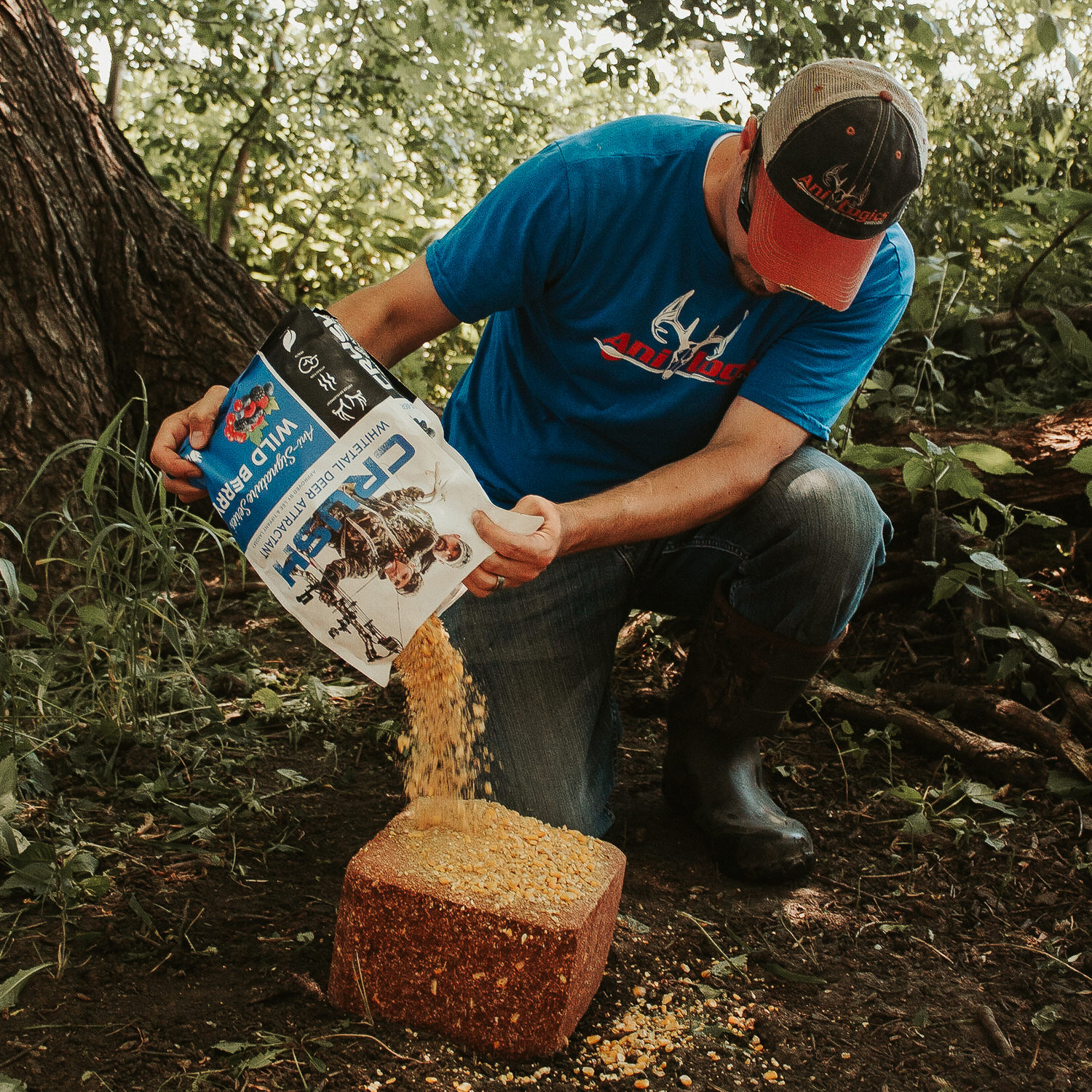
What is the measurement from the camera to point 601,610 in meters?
1.83

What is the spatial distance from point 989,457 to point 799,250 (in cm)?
87

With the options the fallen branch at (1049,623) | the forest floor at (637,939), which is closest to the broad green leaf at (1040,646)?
the fallen branch at (1049,623)

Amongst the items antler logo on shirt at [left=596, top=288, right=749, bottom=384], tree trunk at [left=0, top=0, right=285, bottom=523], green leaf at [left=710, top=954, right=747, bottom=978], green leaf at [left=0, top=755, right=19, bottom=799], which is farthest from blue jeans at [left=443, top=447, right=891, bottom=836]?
tree trunk at [left=0, top=0, right=285, bottom=523]

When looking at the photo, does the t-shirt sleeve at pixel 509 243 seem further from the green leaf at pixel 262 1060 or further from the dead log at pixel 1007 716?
the dead log at pixel 1007 716

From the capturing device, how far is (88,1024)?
4.09 feet

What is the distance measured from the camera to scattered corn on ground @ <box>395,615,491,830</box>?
1470 millimetres

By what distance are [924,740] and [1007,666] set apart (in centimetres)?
23

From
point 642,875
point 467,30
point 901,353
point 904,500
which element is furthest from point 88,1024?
point 467,30

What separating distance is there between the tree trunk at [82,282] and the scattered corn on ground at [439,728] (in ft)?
4.08

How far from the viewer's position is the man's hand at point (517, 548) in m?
1.27

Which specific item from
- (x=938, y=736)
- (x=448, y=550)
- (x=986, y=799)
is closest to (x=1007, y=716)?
(x=938, y=736)

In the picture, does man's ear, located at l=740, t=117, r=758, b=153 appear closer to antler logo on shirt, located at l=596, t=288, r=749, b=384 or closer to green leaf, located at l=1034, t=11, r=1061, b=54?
antler logo on shirt, located at l=596, t=288, r=749, b=384

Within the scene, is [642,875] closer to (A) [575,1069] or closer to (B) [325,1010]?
(A) [575,1069]

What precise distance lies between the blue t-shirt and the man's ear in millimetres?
149
